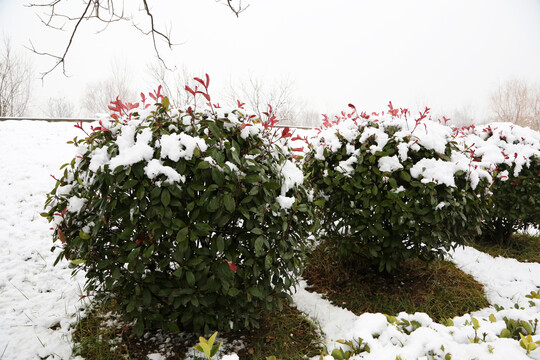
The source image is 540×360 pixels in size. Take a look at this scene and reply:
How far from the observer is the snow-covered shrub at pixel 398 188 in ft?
9.41

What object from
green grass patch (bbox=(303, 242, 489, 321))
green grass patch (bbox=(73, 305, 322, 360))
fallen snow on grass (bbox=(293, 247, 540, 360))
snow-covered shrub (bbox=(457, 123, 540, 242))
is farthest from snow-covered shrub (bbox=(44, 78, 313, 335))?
snow-covered shrub (bbox=(457, 123, 540, 242))

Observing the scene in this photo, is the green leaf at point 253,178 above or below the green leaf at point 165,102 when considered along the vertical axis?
below

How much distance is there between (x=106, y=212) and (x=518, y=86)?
32427 mm

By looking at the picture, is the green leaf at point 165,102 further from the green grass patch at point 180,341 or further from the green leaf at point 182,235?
the green grass patch at point 180,341

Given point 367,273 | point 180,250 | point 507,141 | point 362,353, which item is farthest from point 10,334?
point 507,141

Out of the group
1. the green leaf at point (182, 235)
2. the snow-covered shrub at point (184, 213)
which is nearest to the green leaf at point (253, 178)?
the snow-covered shrub at point (184, 213)

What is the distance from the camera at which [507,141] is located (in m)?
4.74

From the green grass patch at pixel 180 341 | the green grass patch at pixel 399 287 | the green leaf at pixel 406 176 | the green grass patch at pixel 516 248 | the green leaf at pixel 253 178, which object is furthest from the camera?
the green grass patch at pixel 516 248

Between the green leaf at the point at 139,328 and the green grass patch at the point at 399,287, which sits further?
the green grass patch at the point at 399,287

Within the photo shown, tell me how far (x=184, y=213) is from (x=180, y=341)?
1191mm

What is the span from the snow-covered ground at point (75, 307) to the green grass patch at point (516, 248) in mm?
327

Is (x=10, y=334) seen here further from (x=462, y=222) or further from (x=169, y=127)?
(x=462, y=222)

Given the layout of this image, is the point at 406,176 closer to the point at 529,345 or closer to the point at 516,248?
the point at 529,345

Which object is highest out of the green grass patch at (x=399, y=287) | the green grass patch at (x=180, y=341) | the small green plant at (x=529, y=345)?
the small green plant at (x=529, y=345)
